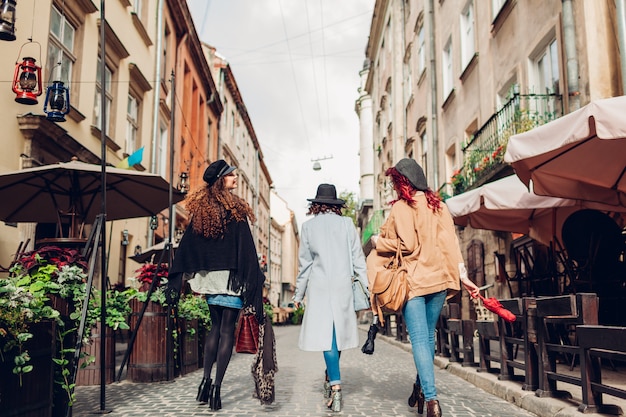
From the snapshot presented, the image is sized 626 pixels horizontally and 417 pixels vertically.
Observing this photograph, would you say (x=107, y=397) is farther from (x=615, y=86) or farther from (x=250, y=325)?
(x=615, y=86)

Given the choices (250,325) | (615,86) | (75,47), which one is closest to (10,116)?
(75,47)

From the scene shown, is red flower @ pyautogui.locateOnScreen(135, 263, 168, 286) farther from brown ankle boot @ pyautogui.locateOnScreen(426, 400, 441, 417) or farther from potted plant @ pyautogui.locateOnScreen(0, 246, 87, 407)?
brown ankle boot @ pyautogui.locateOnScreen(426, 400, 441, 417)

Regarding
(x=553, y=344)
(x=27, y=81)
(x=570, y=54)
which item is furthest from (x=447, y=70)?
(x=553, y=344)

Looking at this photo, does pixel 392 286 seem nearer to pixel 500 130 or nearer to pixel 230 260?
pixel 230 260

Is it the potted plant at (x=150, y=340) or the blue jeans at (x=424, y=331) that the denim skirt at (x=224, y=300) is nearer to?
the blue jeans at (x=424, y=331)

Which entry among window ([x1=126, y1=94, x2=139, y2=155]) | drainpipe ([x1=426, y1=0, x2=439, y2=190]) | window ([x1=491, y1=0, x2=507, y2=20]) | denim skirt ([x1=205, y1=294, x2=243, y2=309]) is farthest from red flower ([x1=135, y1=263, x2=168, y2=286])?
drainpipe ([x1=426, y1=0, x2=439, y2=190])

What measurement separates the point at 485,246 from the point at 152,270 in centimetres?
877

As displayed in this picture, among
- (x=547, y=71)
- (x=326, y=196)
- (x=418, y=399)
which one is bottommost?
(x=418, y=399)

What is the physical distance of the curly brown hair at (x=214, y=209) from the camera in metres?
5.12

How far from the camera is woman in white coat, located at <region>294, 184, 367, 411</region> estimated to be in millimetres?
5070

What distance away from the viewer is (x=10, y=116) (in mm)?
9531

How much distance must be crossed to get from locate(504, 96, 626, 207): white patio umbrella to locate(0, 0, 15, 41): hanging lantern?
15.9ft

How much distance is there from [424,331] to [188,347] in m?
3.98

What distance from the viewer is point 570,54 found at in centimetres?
959
